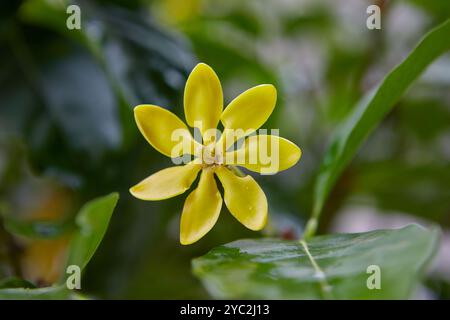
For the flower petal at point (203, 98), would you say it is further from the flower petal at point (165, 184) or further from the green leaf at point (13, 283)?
the green leaf at point (13, 283)

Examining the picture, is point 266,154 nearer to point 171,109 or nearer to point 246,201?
point 246,201

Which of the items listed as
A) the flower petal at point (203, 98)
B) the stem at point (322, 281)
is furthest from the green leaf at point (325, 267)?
the flower petal at point (203, 98)

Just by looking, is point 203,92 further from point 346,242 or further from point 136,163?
point 136,163

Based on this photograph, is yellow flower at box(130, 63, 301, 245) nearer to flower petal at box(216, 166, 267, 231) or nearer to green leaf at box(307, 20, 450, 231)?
flower petal at box(216, 166, 267, 231)

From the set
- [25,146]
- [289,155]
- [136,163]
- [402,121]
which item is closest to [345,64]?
[402,121]

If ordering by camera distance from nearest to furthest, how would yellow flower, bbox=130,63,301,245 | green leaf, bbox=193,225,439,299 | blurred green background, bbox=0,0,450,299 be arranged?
green leaf, bbox=193,225,439,299 < yellow flower, bbox=130,63,301,245 < blurred green background, bbox=0,0,450,299

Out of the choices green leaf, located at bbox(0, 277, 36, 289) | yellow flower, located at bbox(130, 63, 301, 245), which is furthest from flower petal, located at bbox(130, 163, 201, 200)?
green leaf, located at bbox(0, 277, 36, 289)

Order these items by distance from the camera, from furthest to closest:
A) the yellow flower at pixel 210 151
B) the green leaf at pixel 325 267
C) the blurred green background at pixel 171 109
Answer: the blurred green background at pixel 171 109
the yellow flower at pixel 210 151
the green leaf at pixel 325 267
